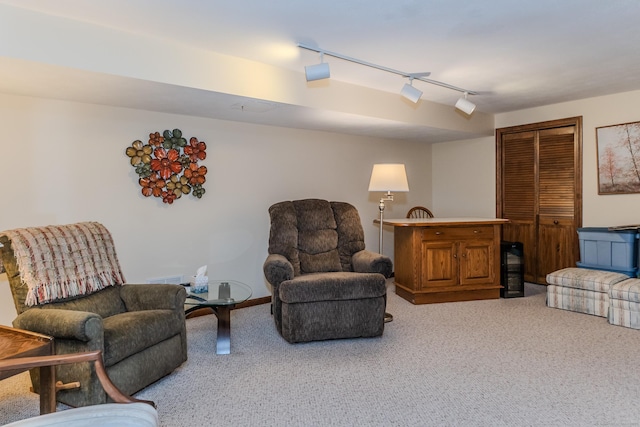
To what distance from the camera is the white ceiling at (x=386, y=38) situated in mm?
2334

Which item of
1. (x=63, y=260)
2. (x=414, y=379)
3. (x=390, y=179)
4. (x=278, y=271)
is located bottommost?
(x=414, y=379)

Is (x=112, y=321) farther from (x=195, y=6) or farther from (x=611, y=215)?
(x=611, y=215)

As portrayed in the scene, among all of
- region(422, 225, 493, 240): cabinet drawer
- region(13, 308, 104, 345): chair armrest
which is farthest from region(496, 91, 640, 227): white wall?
region(13, 308, 104, 345): chair armrest

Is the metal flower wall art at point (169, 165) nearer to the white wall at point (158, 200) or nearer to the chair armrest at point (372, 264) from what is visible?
the white wall at point (158, 200)

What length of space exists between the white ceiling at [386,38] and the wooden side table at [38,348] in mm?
1534

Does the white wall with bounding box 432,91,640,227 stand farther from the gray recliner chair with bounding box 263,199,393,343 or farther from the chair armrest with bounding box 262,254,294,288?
the chair armrest with bounding box 262,254,294,288

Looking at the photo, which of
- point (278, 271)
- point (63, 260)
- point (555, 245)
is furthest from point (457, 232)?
point (63, 260)

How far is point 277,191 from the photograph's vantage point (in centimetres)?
457

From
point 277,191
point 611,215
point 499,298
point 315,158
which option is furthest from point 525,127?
point 277,191

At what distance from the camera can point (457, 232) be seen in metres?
4.29

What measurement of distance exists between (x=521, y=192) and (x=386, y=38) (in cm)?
330

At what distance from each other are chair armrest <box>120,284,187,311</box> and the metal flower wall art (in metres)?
1.16

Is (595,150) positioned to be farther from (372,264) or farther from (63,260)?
(63,260)

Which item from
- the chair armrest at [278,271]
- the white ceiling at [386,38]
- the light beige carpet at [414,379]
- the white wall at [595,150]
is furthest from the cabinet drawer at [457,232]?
the chair armrest at [278,271]
